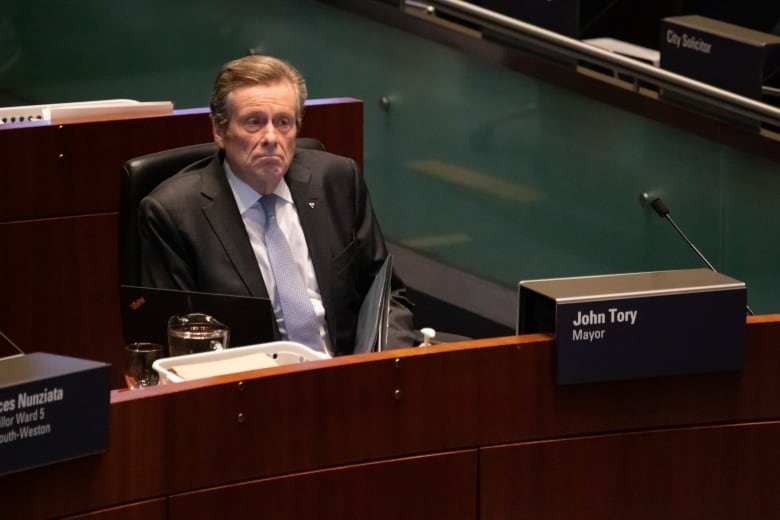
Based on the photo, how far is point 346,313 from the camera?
337 cm

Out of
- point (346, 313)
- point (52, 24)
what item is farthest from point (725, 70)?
point (52, 24)

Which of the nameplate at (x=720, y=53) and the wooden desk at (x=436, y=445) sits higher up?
the nameplate at (x=720, y=53)

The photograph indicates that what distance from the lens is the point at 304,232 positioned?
3.37m

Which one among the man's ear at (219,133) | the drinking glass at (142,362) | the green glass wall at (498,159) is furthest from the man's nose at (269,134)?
the green glass wall at (498,159)

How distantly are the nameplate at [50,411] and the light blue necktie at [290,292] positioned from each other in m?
1.08

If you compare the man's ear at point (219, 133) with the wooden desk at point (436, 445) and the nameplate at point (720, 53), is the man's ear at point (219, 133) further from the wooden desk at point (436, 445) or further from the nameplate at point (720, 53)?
the nameplate at point (720, 53)

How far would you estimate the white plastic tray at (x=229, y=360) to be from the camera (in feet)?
8.19

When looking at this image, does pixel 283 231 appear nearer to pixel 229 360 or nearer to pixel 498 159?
pixel 229 360

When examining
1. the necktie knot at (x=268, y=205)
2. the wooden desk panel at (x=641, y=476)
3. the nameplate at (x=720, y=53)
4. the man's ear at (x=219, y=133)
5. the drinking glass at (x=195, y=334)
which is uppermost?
the nameplate at (x=720, y=53)

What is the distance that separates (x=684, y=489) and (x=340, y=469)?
1.93 feet

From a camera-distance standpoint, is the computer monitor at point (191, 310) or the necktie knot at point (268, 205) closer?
the computer monitor at point (191, 310)

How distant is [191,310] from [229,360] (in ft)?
0.97

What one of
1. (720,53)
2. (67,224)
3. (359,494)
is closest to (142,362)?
(359,494)

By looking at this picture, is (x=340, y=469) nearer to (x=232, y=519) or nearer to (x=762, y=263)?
(x=232, y=519)
